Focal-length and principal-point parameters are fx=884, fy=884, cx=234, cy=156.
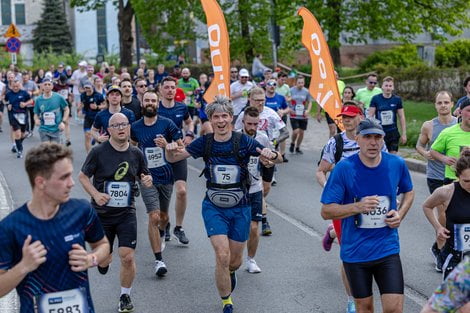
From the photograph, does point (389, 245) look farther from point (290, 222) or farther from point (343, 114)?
point (290, 222)

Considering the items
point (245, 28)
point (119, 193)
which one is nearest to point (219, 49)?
point (119, 193)

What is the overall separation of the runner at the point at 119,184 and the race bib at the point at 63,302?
290 cm

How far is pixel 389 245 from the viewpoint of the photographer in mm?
5887

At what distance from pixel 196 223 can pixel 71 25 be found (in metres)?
73.3

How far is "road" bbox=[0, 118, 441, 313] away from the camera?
7.89 metres

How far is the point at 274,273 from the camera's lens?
29.5ft

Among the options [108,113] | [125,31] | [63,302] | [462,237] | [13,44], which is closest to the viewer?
[63,302]

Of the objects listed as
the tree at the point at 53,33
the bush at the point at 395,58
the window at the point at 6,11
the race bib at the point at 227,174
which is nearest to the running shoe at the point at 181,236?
the race bib at the point at 227,174

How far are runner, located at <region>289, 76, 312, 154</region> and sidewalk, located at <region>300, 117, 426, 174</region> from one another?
607 millimetres

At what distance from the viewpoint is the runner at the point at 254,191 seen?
28.8ft

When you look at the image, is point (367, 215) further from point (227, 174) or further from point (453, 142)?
point (453, 142)

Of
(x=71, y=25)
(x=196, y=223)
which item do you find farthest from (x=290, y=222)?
(x=71, y=25)

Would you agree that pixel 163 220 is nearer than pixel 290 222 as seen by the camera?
Yes

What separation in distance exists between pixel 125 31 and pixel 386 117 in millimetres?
33694
